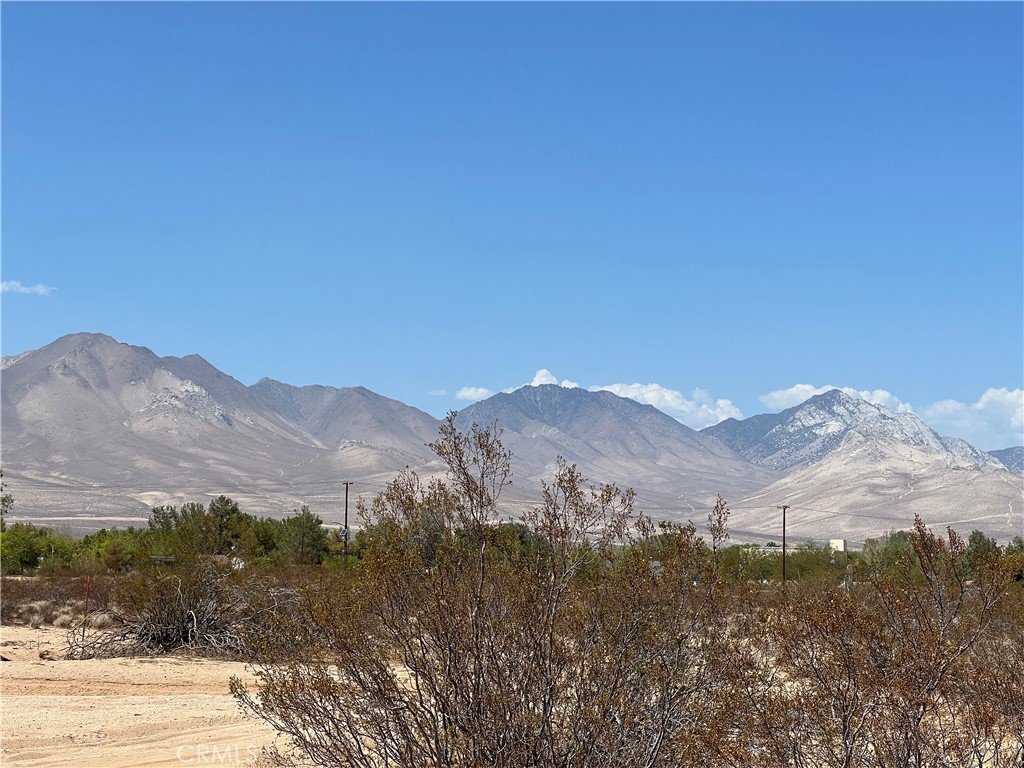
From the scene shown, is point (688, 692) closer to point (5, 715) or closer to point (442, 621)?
point (442, 621)

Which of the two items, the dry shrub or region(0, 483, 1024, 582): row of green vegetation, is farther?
region(0, 483, 1024, 582): row of green vegetation

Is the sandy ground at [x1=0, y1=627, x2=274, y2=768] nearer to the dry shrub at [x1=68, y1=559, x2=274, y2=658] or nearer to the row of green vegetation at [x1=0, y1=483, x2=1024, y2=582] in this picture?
the dry shrub at [x1=68, y1=559, x2=274, y2=658]

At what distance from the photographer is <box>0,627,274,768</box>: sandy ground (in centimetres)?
1267

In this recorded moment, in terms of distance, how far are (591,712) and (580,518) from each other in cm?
147

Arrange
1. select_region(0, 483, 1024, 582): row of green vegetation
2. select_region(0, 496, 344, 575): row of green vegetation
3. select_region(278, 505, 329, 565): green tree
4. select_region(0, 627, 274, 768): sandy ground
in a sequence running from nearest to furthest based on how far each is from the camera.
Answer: select_region(0, 627, 274, 768): sandy ground < select_region(0, 496, 344, 575): row of green vegetation < select_region(0, 483, 1024, 582): row of green vegetation < select_region(278, 505, 329, 565): green tree

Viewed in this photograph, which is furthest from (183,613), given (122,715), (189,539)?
(189,539)

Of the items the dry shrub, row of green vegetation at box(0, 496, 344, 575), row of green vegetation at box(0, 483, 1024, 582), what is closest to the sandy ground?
the dry shrub

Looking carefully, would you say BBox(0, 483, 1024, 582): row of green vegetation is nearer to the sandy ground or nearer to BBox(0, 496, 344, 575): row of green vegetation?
BBox(0, 496, 344, 575): row of green vegetation

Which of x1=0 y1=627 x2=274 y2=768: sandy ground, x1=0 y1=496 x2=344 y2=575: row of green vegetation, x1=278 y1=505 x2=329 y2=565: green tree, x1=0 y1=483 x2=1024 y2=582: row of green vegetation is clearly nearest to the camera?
x1=0 y1=627 x2=274 y2=768: sandy ground

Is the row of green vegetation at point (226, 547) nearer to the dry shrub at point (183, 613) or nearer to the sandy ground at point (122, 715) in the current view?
the dry shrub at point (183, 613)

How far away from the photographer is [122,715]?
15539 millimetres

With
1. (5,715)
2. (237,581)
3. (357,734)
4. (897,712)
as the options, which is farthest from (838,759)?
(237,581)

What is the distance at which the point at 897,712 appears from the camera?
23.8 ft

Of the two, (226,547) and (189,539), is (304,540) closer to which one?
(226,547)
